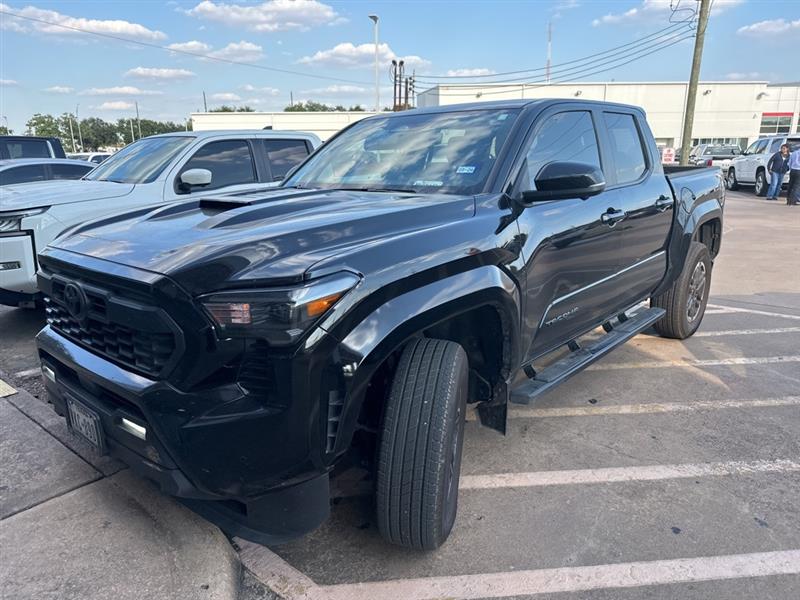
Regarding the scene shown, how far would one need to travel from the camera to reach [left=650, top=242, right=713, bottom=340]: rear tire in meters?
4.89

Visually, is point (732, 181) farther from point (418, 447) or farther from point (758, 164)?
point (418, 447)

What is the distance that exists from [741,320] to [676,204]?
2.26m

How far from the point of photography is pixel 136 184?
5668 mm

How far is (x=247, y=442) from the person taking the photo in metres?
1.84

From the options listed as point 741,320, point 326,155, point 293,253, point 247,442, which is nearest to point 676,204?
point 741,320

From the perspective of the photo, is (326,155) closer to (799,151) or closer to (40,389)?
(40,389)

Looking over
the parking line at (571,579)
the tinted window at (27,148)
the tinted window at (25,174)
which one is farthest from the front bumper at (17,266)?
the tinted window at (27,148)

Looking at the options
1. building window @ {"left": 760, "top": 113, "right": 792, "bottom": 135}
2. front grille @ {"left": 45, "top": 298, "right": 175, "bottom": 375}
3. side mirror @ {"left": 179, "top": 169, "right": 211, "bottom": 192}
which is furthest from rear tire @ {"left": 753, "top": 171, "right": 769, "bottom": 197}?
building window @ {"left": 760, "top": 113, "right": 792, "bottom": 135}

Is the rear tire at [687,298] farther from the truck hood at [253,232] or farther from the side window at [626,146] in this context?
the truck hood at [253,232]

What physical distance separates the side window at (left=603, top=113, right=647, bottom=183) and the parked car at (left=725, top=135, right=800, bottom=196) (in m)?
15.6

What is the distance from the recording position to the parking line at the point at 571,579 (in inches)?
87.9

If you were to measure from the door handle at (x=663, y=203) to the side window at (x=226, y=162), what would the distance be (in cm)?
418

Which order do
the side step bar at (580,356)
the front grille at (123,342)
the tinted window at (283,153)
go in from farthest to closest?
the tinted window at (283,153)
the side step bar at (580,356)
the front grille at (123,342)

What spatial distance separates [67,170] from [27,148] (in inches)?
136
